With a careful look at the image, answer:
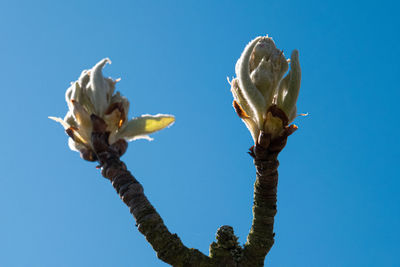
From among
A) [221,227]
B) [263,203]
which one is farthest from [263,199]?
[221,227]

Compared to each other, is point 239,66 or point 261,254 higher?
point 239,66

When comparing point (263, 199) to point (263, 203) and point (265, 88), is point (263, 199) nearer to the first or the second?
point (263, 203)

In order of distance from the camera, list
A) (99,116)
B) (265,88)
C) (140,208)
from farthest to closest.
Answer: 1. (99,116)
2. (140,208)
3. (265,88)

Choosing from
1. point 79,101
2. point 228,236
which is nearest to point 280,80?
point 228,236

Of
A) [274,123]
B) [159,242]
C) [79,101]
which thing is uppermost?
[79,101]

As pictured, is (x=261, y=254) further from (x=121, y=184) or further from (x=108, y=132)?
(x=108, y=132)

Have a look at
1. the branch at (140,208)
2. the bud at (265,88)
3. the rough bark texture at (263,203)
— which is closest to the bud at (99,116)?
the branch at (140,208)

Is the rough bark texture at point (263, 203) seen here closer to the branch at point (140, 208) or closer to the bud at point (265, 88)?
the bud at point (265, 88)
